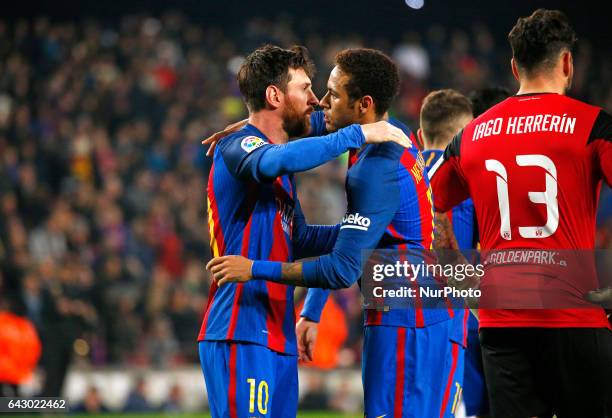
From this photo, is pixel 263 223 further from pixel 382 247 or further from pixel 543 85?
pixel 543 85

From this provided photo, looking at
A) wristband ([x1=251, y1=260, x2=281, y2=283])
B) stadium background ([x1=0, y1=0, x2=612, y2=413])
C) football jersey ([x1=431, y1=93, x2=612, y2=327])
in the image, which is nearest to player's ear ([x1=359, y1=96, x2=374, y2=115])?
football jersey ([x1=431, y1=93, x2=612, y2=327])

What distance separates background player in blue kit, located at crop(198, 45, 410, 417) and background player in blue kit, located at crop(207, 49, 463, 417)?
14 cm

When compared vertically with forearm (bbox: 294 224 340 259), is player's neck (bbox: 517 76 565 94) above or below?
above

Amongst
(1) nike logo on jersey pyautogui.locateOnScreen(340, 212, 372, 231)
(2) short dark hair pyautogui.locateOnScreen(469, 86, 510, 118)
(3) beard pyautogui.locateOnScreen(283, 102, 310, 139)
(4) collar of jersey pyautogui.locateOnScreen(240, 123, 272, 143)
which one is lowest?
(1) nike logo on jersey pyautogui.locateOnScreen(340, 212, 372, 231)

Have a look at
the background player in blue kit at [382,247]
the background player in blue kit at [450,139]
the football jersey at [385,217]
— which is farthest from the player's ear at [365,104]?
the background player in blue kit at [450,139]

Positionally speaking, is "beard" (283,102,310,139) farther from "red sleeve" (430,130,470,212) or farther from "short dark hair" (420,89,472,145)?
"short dark hair" (420,89,472,145)

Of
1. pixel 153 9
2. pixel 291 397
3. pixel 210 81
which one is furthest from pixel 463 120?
pixel 153 9

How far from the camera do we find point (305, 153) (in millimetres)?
4137

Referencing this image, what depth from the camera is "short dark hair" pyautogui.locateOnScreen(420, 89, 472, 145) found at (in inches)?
235

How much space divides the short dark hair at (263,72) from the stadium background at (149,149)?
7845 millimetres

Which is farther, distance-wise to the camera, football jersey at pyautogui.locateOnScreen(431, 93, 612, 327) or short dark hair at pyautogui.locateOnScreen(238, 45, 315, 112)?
short dark hair at pyautogui.locateOnScreen(238, 45, 315, 112)

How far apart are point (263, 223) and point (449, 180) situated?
0.90 m

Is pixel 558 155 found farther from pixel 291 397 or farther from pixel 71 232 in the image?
pixel 71 232

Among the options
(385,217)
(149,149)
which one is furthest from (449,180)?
(149,149)
